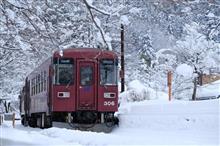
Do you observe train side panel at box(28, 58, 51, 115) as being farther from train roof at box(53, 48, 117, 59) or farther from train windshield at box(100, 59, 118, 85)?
train windshield at box(100, 59, 118, 85)

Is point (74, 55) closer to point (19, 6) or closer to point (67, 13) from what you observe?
point (67, 13)

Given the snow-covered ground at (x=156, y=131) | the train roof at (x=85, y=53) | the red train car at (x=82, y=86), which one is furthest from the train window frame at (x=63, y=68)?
the snow-covered ground at (x=156, y=131)

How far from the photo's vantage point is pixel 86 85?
774 inches

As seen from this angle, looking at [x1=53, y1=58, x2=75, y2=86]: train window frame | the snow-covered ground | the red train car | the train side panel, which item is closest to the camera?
the snow-covered ground

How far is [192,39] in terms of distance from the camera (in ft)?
148

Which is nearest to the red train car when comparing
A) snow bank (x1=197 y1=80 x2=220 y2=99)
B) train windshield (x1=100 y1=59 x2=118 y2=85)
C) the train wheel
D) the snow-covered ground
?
train windshield (x1=100 y1=59 x2=118 y2=85)

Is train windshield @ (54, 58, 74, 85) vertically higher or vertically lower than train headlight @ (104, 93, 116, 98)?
higher

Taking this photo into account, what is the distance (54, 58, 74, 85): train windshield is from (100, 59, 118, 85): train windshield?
3.64 ft

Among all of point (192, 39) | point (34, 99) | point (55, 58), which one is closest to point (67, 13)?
point (55, 58)

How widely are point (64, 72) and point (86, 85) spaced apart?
951mm

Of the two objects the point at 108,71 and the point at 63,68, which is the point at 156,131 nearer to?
the point at 108,71

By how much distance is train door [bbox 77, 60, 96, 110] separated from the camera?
19502 millimetres

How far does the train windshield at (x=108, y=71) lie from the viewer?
1967 centimetres

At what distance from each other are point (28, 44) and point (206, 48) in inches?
1365
